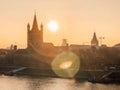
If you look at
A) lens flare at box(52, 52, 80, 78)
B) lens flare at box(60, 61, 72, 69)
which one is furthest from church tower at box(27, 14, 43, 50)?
lens flare at box(60, 61, 72, 69)

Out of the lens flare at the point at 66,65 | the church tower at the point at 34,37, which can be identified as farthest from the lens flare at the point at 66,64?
the church tower at the point at 34,37

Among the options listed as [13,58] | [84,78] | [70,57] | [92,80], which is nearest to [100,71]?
[84,78]

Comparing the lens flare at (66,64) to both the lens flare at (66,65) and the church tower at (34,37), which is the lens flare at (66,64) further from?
the church tower at (34,37)

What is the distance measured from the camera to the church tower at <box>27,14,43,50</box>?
13550 cm

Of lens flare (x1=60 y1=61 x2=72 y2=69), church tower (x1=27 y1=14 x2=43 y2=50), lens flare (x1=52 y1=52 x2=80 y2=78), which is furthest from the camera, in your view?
church tower (x1=27 y1=14 x2=43 y2=50)

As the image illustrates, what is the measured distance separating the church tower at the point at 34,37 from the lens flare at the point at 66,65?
23.9 feet

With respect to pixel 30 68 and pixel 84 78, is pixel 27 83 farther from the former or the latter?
pixel 30 68

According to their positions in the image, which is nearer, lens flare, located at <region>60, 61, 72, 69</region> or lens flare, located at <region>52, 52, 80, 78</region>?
lens flare, located at <region>52, 52, 80, 78</region>

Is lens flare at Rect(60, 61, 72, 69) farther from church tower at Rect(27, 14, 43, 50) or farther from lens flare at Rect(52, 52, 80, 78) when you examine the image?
church tower at Rect(27, 14, 43, 50)

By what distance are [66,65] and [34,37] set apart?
19.4 metres

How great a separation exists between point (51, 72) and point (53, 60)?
63.8 feet

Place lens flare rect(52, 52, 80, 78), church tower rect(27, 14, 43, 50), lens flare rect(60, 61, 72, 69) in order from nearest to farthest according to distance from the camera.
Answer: lens flare rect(52, 52, 80, 78) → lens flare rect(60, 61, 72, 69) → church tower rect(27, 14, 43, 50)

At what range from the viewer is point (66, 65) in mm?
120375

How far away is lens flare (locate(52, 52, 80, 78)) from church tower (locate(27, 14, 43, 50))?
23.9ft
